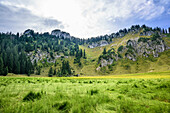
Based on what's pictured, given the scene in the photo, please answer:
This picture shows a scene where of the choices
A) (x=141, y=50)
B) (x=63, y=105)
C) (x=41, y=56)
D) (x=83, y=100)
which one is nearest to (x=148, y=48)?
(x=141, y=50)

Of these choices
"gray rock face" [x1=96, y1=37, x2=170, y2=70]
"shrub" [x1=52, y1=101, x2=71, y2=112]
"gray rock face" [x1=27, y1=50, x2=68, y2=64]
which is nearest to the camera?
"shrub" [x1=52, y1=101, x2=71, y2=112]

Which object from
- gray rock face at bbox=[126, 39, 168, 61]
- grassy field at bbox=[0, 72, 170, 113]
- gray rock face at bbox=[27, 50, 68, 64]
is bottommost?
grassy field at bbox=[0, 72, 170, 113]

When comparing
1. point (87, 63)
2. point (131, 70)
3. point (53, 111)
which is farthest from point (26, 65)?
point (131, 70)

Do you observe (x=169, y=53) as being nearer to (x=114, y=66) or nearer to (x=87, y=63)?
(x=114, y=66)

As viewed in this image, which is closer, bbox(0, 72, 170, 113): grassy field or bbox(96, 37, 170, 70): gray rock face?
bbox(0, 72, 170, 113): grassy field

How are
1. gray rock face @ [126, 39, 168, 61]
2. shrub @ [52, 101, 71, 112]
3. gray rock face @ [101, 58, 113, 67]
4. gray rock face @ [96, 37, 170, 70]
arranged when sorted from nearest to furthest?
shrub @ [52, 101, 71, 112] → gray rock face @ [126, 39, 168, 61] → gray rock face @ [96, 37, 170, 70] → gray rock face @ [101, 58, 113, 67]

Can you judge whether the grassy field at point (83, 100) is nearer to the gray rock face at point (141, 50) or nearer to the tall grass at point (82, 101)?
the tall grass at point (82, 101)

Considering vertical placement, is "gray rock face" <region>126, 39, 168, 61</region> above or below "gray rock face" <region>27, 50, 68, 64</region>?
above

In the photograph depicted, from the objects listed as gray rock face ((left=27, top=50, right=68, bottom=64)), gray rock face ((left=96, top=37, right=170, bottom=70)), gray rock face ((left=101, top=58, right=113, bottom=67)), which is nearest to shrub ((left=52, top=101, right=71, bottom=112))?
gray rock face ((left=96, top=37, right=170, bottom=70))

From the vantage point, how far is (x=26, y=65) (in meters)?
102

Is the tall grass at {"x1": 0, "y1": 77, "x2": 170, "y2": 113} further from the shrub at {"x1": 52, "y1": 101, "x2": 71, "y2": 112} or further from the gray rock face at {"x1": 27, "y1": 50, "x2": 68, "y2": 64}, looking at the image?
the gray rock face at {"x1": 27, "y1": 50, "x2": 68, "y2": 64}

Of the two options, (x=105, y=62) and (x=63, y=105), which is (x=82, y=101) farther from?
(x=105, y=62)

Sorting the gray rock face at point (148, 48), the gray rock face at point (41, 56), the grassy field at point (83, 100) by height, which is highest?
the gray rock face at point (148, 48)

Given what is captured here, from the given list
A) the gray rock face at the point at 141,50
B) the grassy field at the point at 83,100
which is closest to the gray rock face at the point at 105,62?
the gray rock face at the point at 141,50
